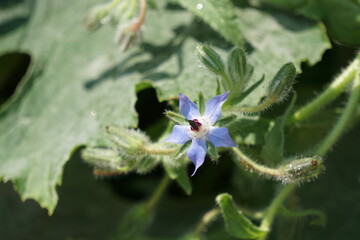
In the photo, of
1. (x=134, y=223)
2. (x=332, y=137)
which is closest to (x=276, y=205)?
(x=332, y=137)

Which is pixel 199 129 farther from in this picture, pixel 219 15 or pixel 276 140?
pixel 219 15

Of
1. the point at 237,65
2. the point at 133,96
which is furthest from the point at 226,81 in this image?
the point at 133,96

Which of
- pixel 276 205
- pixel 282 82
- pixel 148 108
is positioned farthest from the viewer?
pixel 148 108

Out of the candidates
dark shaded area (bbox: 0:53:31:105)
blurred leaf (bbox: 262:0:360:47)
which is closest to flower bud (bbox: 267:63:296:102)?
blurred leaf (bbox: 262:0:360:47)

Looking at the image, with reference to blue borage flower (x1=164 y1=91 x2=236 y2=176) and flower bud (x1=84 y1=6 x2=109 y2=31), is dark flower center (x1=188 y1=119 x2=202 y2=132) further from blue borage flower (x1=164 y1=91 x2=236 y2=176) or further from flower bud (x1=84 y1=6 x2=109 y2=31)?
flower bud (x1=84 y1=6 x2=109 y2=31)

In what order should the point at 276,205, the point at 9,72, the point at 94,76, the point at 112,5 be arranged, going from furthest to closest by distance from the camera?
the point at 9,72
the point at 94,76
the point at 112,5
the point at 276,205

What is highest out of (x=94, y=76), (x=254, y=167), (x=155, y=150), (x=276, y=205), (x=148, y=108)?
(x=155, y=150)

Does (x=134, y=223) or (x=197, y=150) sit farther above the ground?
(x=197, y=150)

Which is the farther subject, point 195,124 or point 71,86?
point 71,86
